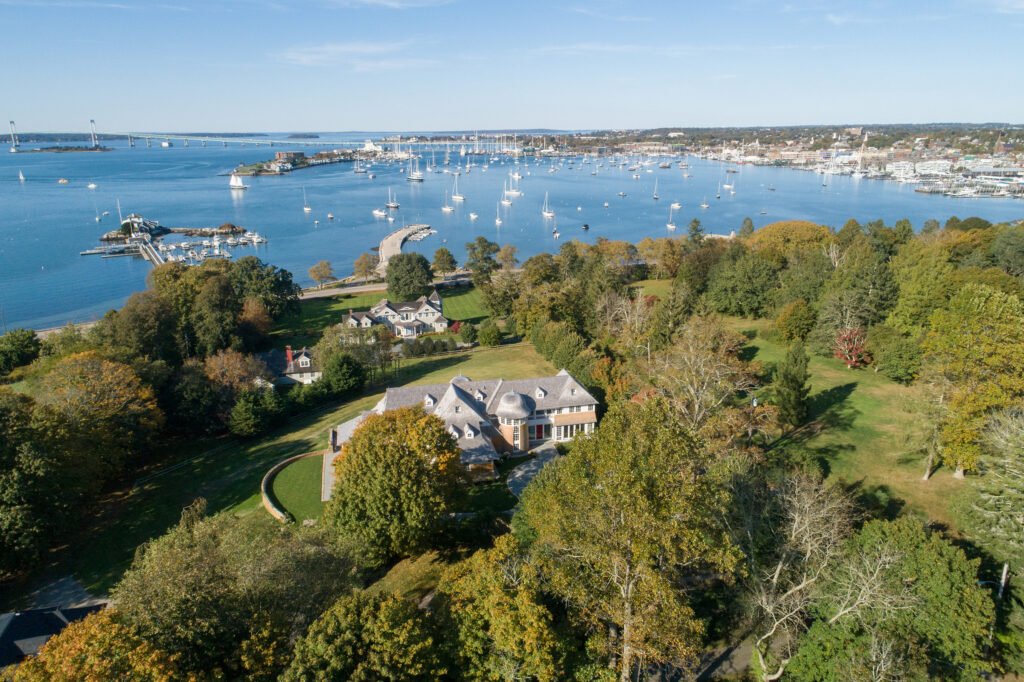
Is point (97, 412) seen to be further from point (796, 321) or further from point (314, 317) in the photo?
point (796, 321)

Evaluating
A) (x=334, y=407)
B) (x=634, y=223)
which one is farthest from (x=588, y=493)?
(x=634, y=223)

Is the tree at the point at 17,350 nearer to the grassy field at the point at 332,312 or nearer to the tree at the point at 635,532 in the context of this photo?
the grassy field at the point at 332,312

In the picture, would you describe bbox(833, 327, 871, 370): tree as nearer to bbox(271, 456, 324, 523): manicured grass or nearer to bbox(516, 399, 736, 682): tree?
bbox(516, 399, 736, 682): tree

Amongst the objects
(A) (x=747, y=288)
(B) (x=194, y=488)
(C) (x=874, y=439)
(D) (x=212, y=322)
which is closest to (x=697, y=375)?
(C) (x=874, y=439)

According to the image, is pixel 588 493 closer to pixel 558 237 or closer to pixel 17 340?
pixel 17 340

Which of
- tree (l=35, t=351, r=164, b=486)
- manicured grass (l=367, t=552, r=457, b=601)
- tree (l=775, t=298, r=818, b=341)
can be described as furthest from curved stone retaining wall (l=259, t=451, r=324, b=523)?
tree (l=775, t=298, r=818, b=341)

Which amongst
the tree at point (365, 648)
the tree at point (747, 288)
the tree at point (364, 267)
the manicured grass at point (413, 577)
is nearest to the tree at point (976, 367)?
the manicured grass at point (413, 577)
